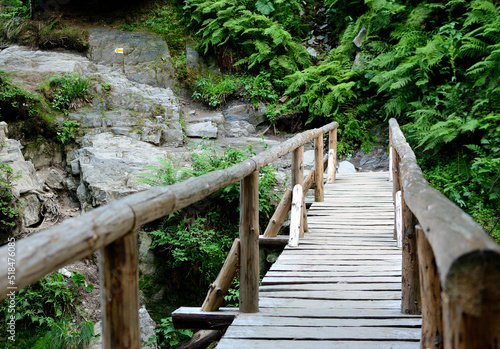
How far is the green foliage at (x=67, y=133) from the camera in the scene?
24.2ft

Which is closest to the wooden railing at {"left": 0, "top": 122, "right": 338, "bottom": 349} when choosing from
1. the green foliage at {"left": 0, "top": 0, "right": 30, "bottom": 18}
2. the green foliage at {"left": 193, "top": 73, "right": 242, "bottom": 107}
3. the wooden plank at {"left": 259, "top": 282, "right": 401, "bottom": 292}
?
the wooden plank at {"left": 259, "top": 282, "right": 401, "bottom": 292}

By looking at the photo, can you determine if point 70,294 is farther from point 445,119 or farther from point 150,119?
point 445,119

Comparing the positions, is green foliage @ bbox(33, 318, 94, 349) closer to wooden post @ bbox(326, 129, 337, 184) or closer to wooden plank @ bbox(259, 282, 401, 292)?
wooden plank @ bbox(259, 282, 401, 292)

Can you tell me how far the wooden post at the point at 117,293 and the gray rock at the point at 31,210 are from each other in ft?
16.4

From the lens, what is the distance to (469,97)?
23.8 ft

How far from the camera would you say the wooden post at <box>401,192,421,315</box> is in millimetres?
2438

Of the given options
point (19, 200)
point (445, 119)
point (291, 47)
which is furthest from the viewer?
point (291, 47)

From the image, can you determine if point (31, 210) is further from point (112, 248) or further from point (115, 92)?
point (112, 248)

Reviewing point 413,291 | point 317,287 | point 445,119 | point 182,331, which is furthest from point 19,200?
point 445,119

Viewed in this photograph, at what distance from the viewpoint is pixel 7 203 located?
530cm

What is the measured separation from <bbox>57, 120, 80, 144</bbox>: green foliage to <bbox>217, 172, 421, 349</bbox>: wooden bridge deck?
15.3 feet

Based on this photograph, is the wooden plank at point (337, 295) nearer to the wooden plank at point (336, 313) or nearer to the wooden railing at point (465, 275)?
the wooden plank at point (336, 313)

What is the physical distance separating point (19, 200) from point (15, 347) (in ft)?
6.29

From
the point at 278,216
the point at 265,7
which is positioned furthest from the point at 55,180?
the point at 265,7
